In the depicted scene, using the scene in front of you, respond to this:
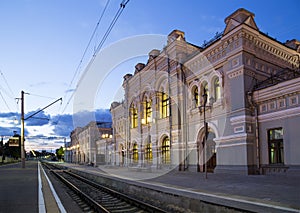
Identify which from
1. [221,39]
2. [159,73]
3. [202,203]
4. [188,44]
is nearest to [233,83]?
[221,39]

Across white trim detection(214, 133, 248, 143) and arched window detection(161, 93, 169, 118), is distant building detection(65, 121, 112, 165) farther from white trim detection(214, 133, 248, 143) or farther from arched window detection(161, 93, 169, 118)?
white trim detection(214, 133, 248, 143)

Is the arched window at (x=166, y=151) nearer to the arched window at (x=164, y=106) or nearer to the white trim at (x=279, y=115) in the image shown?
the arched window at (x=164, y=106)

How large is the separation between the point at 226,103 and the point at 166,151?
860 cm

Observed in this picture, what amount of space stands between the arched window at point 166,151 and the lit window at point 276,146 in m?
9.86

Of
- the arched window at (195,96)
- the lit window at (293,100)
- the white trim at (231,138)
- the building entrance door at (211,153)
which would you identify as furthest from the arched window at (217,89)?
the lit window at (293,100)

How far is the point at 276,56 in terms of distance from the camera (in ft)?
65.7

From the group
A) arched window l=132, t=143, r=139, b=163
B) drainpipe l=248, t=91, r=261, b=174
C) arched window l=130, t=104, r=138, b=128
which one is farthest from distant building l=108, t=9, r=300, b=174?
arched window l=130, t=104, r=138, b=128

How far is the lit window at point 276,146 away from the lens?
1606 centimetres

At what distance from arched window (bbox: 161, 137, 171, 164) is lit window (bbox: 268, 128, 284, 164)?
32.3 feet

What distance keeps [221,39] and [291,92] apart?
19.5 ft

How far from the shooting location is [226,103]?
1873cm

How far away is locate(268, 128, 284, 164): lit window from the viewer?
16.1 meters

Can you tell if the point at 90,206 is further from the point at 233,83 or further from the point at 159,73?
the point at 159,73

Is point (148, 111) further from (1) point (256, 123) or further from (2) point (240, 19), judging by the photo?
(1) point (256, 123)
